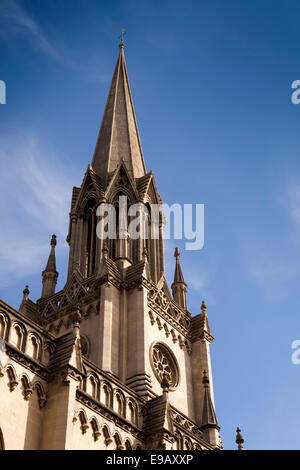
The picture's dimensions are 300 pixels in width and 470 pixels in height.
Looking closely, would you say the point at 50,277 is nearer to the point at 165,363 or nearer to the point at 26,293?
the point at 26,293

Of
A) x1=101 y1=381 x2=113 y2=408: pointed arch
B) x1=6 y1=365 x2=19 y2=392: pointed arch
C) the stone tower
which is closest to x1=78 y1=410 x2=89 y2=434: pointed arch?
the stone tower

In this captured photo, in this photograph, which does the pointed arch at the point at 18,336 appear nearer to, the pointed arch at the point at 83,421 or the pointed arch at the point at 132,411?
the pointed arch at the point at 83,421

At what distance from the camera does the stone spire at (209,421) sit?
2944cm

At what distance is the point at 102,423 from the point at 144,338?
354 inches

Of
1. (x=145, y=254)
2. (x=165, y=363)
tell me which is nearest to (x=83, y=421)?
(x=165, y=363)

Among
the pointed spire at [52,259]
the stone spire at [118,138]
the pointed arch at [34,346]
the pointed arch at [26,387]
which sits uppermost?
the stone spire at [118,138]

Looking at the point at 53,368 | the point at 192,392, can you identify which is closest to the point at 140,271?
the point at 192,392

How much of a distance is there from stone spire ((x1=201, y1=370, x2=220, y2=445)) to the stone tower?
5cm

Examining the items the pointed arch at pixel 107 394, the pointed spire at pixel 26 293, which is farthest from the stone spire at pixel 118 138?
the pointed arch at pixel 107 394

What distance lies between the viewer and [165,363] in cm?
3325

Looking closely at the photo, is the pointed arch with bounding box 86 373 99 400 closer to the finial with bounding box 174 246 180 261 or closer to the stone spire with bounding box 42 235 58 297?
the stone spire with bounding box 42 235 58 297

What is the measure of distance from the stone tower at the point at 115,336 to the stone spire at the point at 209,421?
5 centimetres

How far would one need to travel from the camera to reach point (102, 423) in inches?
869
